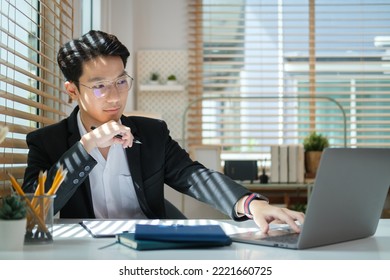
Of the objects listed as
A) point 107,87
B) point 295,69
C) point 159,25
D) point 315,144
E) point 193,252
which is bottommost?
point 193,252

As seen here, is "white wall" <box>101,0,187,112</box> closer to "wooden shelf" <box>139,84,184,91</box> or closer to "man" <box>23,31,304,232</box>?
"wooden shelf" <box>139,84,184,91</box>

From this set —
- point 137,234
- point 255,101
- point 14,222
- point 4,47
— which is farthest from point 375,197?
point 255,101

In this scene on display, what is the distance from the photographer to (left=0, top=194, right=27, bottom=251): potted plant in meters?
1.16

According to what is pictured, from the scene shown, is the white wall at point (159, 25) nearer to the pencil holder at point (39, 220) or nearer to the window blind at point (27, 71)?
the window blind at point (27, 71)

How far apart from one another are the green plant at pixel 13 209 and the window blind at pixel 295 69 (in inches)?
169

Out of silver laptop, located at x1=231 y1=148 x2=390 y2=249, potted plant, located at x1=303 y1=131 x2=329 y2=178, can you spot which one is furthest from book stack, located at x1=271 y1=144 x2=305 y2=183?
silver laptop, located at x1=231 y1=148 x2=390 y2=249

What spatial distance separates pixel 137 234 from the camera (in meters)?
1.18

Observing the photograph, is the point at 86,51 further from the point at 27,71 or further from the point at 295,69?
the point at 295,69

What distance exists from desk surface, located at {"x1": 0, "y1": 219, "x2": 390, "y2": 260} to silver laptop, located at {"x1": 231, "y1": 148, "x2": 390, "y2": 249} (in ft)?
0.09

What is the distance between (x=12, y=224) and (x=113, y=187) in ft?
3.02

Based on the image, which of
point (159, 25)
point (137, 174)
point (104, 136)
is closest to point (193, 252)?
point (104, 136)

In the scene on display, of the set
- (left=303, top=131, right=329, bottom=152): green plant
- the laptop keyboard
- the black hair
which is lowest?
the laptop keyboard

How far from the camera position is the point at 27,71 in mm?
2297

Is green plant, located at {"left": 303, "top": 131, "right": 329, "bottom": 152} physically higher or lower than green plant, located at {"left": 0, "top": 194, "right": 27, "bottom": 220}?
higher
